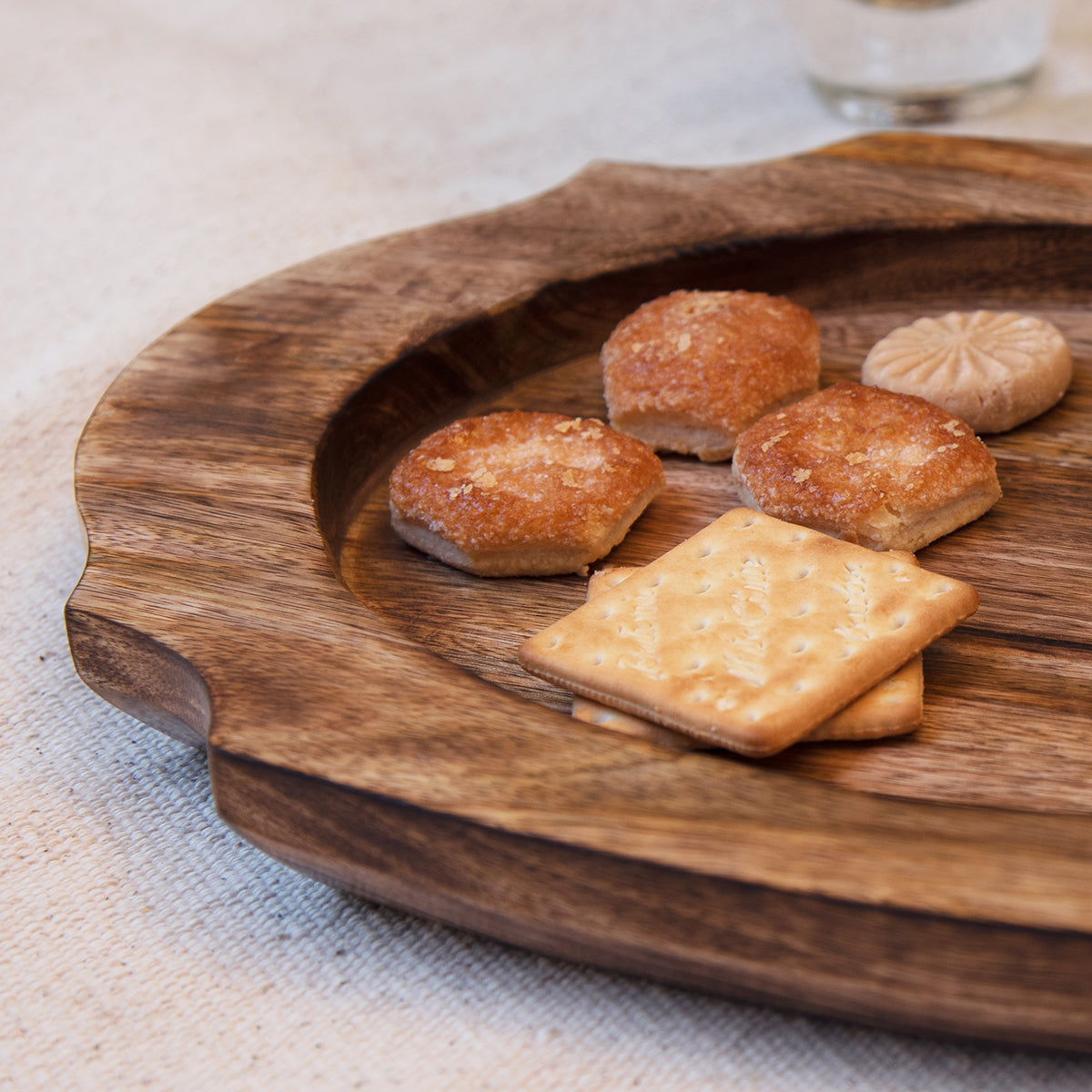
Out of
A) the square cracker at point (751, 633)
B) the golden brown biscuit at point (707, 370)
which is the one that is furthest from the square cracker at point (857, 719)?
the golden brown biscuit at point (707, 370)

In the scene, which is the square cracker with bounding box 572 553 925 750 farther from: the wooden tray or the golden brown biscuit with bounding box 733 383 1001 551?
the golden brown biscuit with bounding box 733 383 1001 551

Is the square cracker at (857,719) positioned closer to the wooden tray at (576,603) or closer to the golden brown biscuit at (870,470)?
the wooden tray at (576,603)

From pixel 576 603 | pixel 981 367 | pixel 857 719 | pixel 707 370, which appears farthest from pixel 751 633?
pixel 981 367

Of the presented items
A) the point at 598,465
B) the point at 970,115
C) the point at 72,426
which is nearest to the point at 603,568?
the point at 598,465

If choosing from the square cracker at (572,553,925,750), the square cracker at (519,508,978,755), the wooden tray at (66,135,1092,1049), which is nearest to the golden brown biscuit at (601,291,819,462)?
the wooden tray at (66,135,1092,1049)

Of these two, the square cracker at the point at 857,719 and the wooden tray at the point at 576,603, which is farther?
the square cracker at the point at 857,719

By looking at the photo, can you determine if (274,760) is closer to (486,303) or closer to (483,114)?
(486,303)
